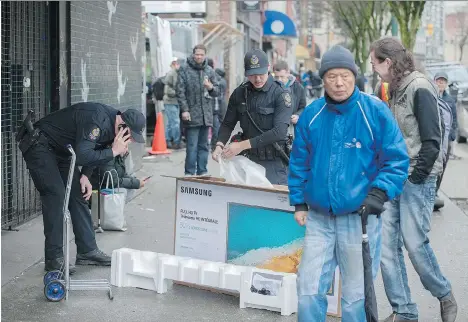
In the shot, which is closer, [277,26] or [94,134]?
[94,134]

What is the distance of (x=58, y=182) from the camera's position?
22.1ft

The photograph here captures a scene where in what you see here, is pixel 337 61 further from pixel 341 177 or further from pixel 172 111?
pixel 172 111

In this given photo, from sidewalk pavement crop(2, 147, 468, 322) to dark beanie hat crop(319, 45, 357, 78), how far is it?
209 centimetres

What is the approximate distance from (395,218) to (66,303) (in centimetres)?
245

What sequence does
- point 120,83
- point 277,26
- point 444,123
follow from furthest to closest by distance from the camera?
point 277,26
point 120,83
point 444,123

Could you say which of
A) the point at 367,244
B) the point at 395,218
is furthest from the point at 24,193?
the point at 367,244

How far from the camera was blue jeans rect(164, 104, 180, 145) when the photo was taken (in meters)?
17.6

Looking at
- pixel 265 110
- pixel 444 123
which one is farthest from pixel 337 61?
pixel 265 110

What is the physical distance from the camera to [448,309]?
561 cm

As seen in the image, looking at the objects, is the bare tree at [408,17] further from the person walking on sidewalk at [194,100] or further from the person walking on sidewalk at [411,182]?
the person walking on sidewalk at [411,182]

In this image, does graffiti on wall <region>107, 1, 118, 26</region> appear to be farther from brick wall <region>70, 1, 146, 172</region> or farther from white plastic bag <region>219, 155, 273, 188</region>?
white plastic bag <region>219, 155, 273, 188</region>

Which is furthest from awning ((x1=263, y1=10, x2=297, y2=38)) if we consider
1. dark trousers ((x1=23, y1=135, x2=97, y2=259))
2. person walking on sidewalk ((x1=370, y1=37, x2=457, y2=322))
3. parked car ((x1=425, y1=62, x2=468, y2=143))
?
person walking on sidewalk ((x1=370, y1=37, x2=457, y2=322))

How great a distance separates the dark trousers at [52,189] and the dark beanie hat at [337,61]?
9.50 ft

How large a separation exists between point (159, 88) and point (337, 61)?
13353 mm
